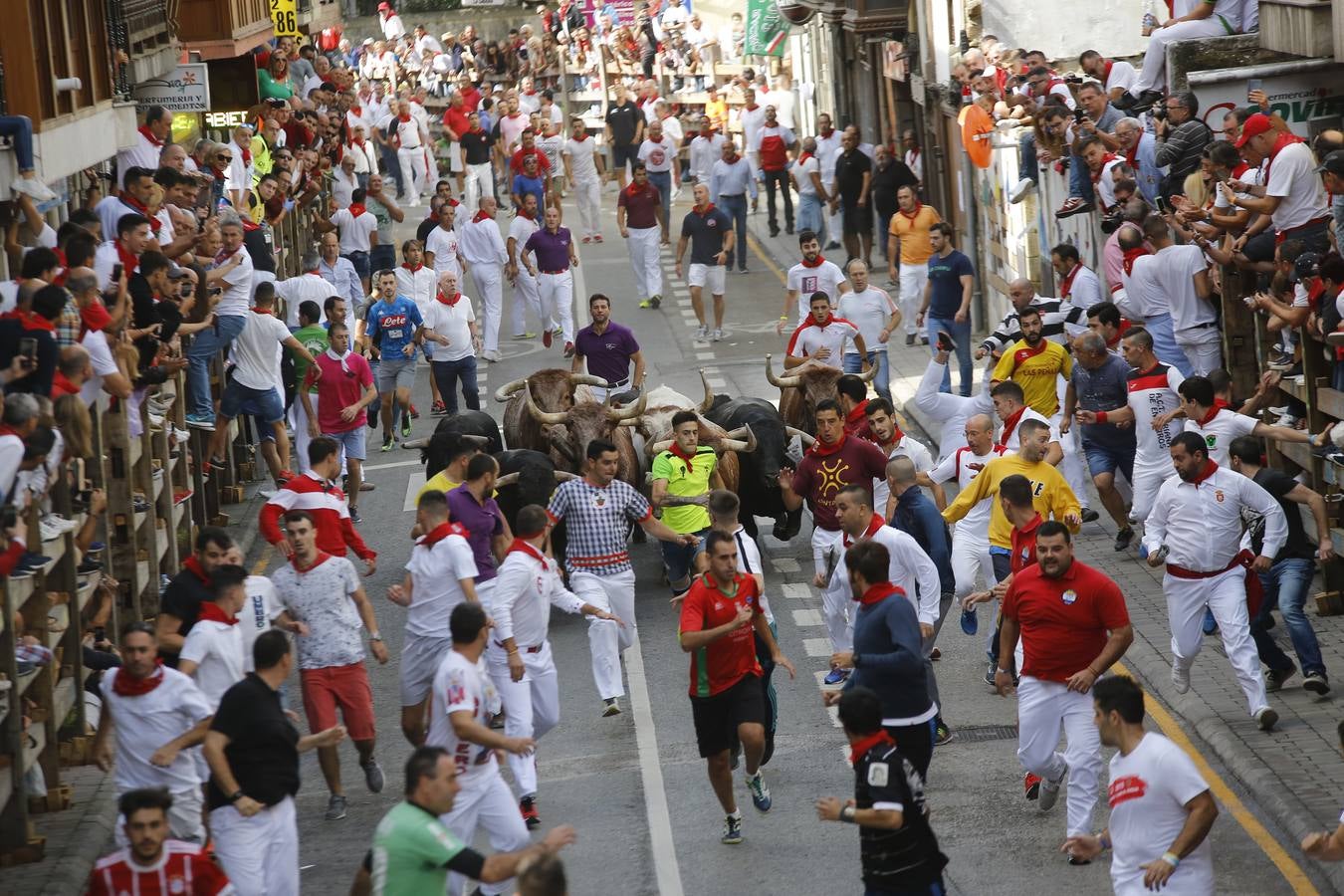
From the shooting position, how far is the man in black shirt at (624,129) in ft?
136

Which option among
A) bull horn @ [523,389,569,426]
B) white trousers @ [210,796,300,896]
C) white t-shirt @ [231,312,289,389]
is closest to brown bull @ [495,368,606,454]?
bull horn @ [523,389,569,426]

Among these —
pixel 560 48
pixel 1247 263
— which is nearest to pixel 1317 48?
pixel 1247 263

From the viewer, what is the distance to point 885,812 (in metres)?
9.09

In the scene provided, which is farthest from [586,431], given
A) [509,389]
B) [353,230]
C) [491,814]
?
[353,230]

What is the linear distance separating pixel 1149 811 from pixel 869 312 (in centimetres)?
1285

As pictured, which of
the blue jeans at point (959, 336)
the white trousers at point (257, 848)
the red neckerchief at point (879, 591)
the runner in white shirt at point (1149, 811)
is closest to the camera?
the runner in white shirt at point (1149, 811)

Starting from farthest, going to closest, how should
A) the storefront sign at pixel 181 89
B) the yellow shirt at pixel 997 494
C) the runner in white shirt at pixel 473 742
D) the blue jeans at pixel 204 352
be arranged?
the storefront sign at pixel 181 89 < the blue jeans at pixel 204 352 < the yellow shirt at pixel 997 494 < the runner in white shirt at pixel 473 742

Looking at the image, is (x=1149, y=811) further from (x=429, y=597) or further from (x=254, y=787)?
(x=429, y=597)

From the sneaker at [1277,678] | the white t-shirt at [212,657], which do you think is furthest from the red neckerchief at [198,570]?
the sneaker at [1277,678]

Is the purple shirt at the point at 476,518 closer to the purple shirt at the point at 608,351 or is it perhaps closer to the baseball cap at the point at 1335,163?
the baseball cap at the point at 1335,163

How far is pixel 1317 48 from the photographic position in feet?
56.7

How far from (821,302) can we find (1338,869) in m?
10.2

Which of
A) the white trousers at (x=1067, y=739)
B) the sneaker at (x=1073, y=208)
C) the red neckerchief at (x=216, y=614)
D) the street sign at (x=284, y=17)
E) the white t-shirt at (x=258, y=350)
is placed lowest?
the white trousers at (x=1067, y=739)

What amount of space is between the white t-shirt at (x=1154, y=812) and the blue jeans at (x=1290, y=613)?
4.39m
